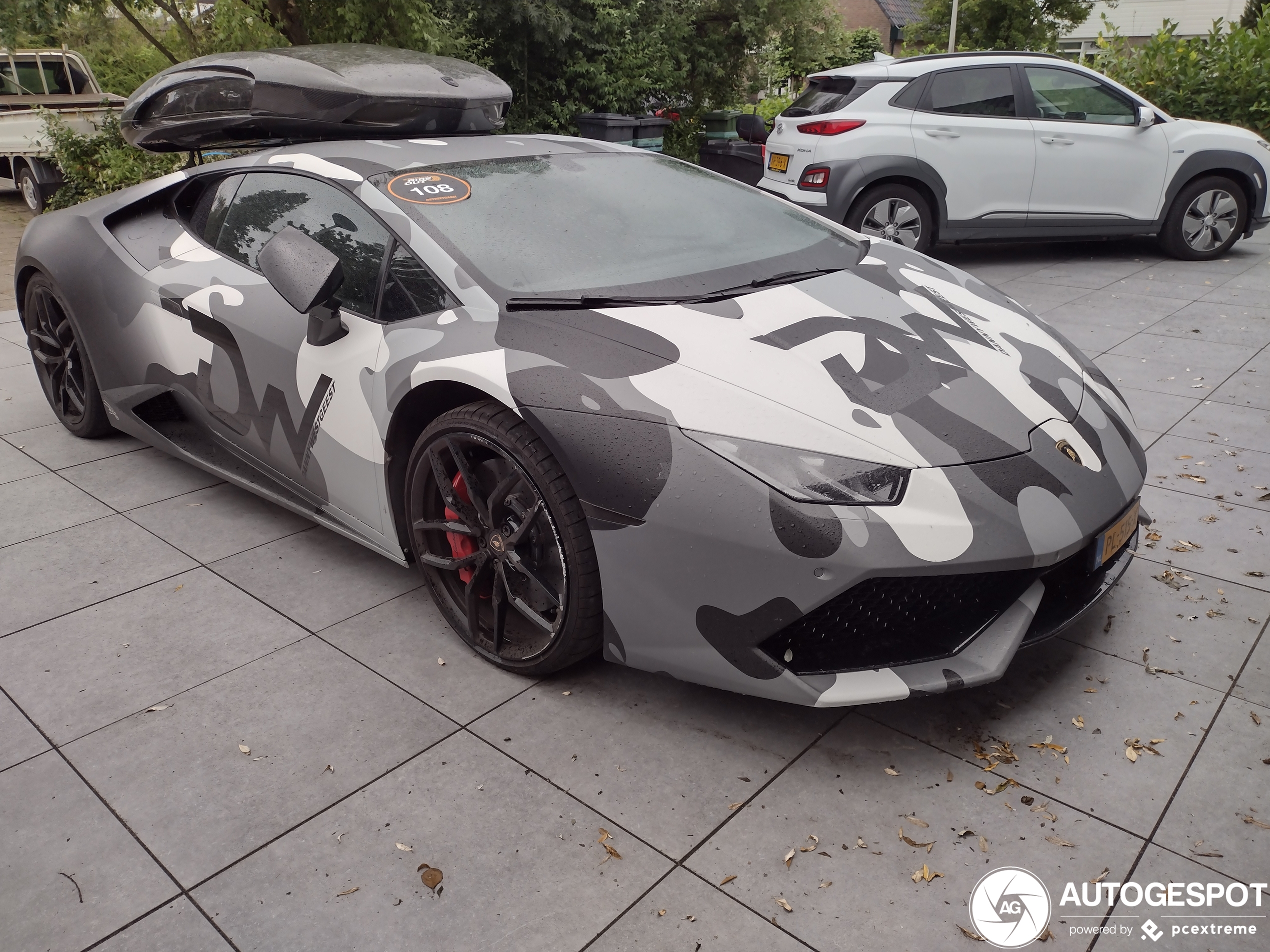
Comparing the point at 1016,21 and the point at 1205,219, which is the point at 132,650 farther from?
the point at 1016,21

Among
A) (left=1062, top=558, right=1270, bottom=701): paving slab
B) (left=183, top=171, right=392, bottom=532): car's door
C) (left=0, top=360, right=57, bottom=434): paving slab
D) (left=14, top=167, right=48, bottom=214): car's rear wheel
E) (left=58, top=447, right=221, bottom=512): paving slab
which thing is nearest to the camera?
(left=1062, top=558, right=1270, bottom=701): paving slab

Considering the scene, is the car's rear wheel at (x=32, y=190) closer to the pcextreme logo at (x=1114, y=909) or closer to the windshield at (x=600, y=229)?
the windshield at (x=600, y=229)

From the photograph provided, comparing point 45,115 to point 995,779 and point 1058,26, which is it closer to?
point 995,779

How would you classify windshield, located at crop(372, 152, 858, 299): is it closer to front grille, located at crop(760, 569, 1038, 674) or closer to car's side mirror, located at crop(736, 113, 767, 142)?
front grille, located at crop(760, 569, 1038, 674)

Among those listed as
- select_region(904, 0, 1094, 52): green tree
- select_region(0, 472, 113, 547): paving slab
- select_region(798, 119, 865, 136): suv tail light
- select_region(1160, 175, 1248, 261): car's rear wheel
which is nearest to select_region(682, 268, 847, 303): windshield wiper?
select_region(0, 472, 113, 547): paving slab

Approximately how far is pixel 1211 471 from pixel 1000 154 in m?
4.28

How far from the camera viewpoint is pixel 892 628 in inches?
91.4

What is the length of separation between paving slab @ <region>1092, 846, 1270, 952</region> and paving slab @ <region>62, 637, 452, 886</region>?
1.61m

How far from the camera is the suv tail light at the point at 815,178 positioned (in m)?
7.61

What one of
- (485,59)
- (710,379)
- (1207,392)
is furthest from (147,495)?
(485,59)

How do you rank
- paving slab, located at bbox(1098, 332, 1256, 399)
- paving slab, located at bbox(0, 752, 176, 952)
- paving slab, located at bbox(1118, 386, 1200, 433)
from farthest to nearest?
paving slab, located at bbox(1098, 332, 1256, 399) → paving slab, located at bbox(1118, 386, 1200, 433) → paving slab, located at bbox(0, 752, 176, 952)

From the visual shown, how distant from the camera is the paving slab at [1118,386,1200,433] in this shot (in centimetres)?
458

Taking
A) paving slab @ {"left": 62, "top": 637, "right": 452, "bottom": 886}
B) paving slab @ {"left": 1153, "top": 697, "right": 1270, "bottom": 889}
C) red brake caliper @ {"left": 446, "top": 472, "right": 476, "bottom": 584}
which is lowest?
paving slab @ {"left": 62, "top": 637, "right": 452, "bottom": 886}

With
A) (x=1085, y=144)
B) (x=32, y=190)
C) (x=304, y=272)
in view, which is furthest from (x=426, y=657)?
(x=32, y=190)
